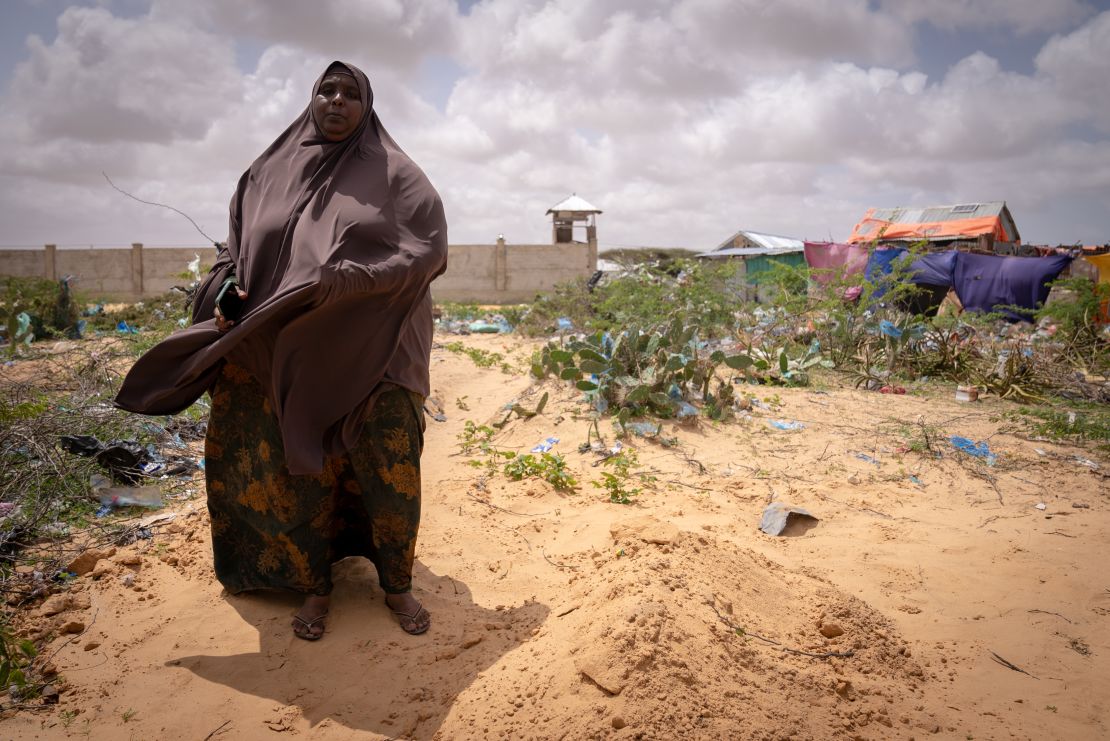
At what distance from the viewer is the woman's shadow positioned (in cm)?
207

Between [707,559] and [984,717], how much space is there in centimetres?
101

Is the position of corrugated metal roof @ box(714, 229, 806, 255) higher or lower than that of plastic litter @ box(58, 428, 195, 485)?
higher

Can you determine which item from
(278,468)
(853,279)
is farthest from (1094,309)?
(278,468)

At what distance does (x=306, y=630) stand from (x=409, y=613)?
0.37 meters

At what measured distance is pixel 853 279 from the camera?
8430 millimetres

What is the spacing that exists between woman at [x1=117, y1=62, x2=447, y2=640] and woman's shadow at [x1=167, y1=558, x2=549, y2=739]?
9 cm

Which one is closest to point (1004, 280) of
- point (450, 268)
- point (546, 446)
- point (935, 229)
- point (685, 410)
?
point (935, 229)

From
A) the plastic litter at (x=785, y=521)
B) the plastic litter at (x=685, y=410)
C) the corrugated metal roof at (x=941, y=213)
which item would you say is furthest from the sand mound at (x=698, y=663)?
the corrugated metal roof at (x=941, y=213)

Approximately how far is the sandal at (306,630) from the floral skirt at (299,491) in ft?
0.33

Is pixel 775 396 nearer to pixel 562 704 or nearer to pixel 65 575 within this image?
pixel 562 704

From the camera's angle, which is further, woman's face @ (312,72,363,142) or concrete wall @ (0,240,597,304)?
concrete wall @ (0,240,597,304)

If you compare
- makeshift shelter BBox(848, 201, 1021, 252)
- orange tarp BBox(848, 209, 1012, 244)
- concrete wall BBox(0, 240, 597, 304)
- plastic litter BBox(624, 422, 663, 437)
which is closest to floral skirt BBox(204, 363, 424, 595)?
plastic litter BBox(624, 422, 663, 437)

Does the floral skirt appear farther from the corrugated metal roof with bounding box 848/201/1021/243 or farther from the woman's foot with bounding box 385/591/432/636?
the corrugated metal roof with bounding box 848/201/1021/243

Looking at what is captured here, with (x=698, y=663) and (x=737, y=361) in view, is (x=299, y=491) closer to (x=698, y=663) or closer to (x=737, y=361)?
(x=698, y=663)
